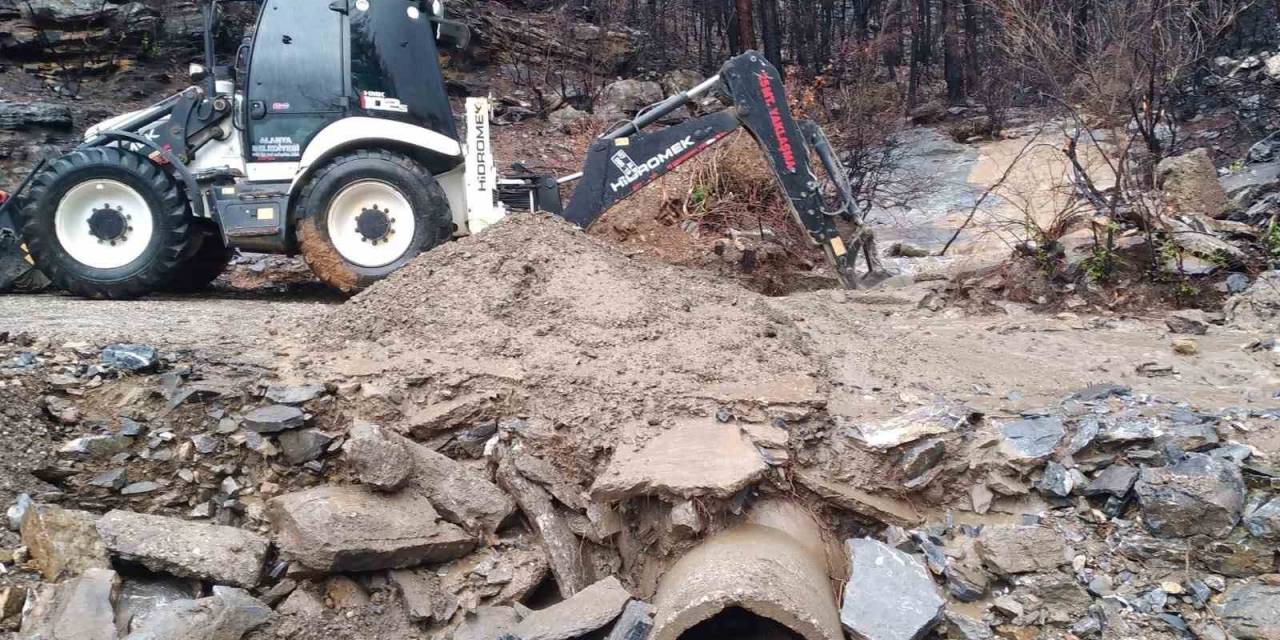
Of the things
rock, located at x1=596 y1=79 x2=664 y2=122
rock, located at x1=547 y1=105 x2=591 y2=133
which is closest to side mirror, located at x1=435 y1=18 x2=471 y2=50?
rock, located at x1=547 y1=105 x2=591 y2=133

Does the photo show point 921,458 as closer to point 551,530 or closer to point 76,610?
point 551,530

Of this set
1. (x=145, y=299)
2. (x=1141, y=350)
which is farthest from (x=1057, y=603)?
(x=145, y=299)

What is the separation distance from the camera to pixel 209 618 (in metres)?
3.27

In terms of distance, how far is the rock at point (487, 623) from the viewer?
137 inches

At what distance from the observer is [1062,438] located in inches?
156

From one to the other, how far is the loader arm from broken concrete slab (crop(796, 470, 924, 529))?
10.4 feet

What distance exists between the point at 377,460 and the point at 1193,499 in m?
3.13

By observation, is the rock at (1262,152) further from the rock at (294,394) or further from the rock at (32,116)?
the rock at (32,116)

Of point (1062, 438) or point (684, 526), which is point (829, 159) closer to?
point (1062, 438)

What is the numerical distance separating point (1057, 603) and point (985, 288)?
12.6ft

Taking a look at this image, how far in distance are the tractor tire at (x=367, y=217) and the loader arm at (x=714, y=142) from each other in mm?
1014

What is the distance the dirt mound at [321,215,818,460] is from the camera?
4438mm

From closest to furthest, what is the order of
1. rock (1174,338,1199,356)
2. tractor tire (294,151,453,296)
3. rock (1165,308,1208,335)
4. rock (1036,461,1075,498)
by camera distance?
rock (1036,461,1075,498) < rock (1174,338,1199,356) < rock (1165,308,1208,335) < tractor tire (294,151,453,296)

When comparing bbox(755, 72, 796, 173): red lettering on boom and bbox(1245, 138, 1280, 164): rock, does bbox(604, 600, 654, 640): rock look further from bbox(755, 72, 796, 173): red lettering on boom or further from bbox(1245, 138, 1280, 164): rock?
bbox(1245, 138, 1280, 164): rock
